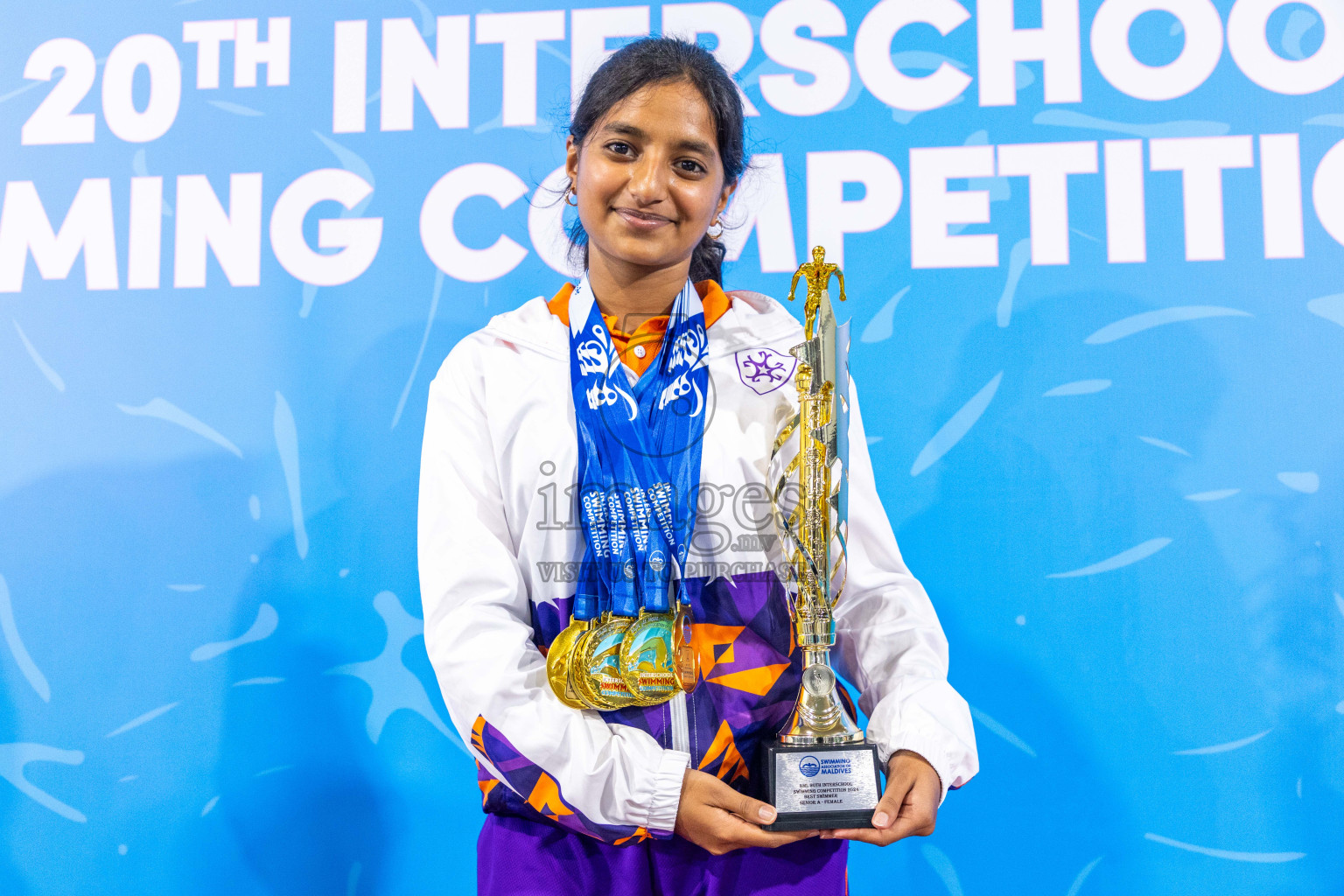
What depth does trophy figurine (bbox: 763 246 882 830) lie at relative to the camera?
102cm

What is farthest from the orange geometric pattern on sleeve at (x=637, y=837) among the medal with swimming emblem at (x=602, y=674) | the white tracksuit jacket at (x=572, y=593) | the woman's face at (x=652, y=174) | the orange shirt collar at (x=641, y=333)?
the woman's face at (x=652, y=174)

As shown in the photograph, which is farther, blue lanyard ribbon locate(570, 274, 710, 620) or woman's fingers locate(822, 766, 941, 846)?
blue lanyard ribbon locate(570, 274, 710, 620)

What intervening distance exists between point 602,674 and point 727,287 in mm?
966

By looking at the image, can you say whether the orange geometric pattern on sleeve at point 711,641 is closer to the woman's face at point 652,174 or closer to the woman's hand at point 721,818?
the woman's hand at point 721,818

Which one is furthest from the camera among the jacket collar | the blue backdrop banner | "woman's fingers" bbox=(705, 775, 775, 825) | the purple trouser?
the blue backdrop banner

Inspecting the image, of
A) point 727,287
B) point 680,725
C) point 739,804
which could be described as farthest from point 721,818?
point 727,287

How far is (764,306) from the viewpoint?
4.25 feet

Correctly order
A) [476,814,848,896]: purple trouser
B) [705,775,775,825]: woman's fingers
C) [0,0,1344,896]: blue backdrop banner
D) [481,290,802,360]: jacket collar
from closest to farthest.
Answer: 1. [705,775,775,825]: woman's fingers
2. [476,814,848,896]: purple trouser
3. [481,290,802,360]: jacket collar
4. [0,0,1344,896]: blue backdrop banner

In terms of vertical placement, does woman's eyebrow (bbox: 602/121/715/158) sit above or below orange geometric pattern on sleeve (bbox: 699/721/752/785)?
above

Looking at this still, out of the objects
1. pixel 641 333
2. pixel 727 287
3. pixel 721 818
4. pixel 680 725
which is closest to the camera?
pixel 721 818

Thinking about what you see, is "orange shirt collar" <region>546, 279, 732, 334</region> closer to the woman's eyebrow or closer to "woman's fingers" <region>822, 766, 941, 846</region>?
the woman's eyebrow

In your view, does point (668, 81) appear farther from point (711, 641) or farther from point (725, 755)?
point (725, 755)

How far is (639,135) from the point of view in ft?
3.81

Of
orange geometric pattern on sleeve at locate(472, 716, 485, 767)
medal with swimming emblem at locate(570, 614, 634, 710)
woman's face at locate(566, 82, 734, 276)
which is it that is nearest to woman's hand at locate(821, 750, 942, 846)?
medal with swimming emblem at locate(570, 614, 634, 710)
